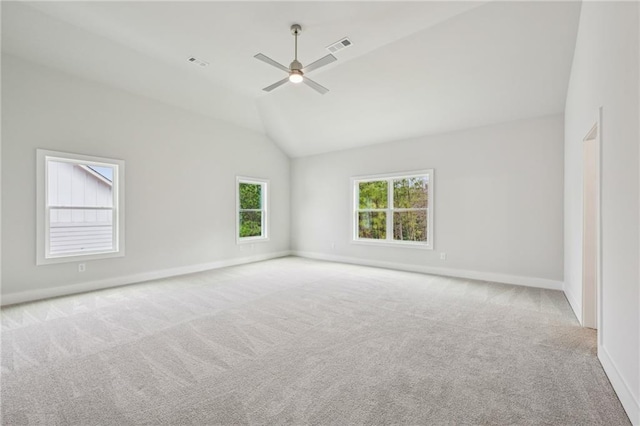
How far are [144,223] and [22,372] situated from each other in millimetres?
3243

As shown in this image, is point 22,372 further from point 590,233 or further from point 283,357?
point 590,233

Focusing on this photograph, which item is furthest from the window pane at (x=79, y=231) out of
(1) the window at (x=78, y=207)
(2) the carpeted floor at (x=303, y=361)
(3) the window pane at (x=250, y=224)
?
(3) the window pane at (x=250, y=224)

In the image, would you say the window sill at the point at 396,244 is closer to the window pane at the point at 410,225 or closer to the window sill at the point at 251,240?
the window pane at the point at 410,225

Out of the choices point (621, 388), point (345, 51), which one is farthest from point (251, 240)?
point (621, 388)

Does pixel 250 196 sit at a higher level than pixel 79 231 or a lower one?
higher

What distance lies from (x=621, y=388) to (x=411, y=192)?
4.52 metres

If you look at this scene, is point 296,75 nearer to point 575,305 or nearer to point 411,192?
point 411,192

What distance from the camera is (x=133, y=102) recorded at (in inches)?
200

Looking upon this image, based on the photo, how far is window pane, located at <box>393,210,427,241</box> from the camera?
5.97 meters

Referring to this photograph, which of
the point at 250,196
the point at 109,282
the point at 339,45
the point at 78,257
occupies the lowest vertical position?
the point at 109,282

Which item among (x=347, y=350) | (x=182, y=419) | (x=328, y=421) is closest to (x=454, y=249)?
(x=347, y=350)

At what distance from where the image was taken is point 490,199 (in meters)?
5.11

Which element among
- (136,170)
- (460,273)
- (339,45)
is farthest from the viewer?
(460,273)

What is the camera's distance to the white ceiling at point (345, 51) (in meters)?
3.48
